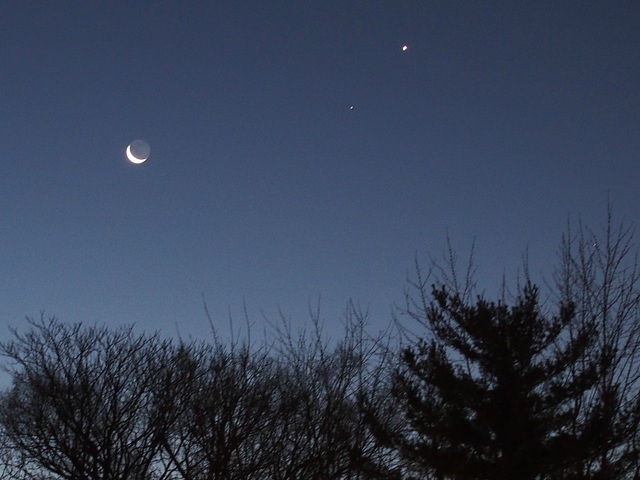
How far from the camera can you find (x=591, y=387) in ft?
17.6

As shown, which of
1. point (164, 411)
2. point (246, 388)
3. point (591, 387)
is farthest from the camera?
point (164, 411)

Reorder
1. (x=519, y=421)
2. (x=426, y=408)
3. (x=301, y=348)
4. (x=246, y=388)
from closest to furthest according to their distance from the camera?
1. (x=301, y=348)
2. (x=246, y=388)
3. (x=519, y=421)
4. (x=426, y=408)

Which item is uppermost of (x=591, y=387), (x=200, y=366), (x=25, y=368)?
(x=25, y=368)

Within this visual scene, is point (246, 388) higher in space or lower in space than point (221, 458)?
higher

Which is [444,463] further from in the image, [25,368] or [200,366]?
[25,368]

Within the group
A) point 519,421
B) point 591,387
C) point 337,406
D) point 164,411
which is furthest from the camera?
point 519,421

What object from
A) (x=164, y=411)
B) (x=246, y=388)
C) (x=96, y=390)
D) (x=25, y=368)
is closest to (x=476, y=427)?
(x=246, y=388)

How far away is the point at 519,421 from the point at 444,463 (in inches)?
68.1

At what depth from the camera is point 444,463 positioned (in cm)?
1245

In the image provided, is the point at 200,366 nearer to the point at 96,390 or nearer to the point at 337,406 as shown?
the point at 96,390

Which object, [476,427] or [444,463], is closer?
[444,463]

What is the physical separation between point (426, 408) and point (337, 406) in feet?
19.1

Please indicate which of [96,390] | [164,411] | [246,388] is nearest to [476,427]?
[246,388]

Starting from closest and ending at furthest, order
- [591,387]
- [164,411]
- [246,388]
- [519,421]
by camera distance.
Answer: [591,387]
[246,388]
[164,411]
[519,421]
